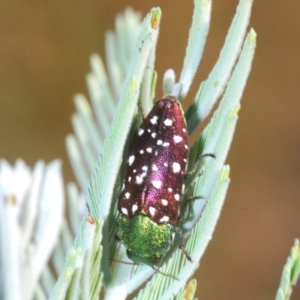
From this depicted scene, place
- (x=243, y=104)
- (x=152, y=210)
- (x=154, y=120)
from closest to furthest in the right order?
(x=154, y=120)
(x=152, y=210)
(x=243, y=104)

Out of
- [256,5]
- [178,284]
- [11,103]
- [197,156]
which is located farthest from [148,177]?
[256,5]

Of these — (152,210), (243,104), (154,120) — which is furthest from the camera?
(243,104)

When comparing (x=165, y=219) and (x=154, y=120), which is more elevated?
(x=154, y=120)

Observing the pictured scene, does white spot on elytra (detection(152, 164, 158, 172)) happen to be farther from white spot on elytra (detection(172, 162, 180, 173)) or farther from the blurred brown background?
the blurred brown background

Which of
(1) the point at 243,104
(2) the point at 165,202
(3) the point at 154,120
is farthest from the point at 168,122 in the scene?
(1) the point at 243,104

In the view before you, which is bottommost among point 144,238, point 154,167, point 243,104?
point 144,238

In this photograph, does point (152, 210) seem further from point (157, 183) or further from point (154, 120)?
point (154, 120)

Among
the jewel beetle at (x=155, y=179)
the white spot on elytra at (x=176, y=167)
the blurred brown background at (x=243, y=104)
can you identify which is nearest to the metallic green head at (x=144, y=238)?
the jewel beetle at (x=155, y=179)
